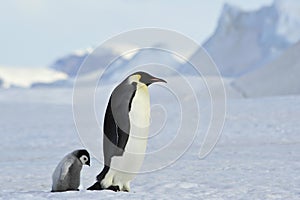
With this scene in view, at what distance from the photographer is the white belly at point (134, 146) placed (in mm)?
3396

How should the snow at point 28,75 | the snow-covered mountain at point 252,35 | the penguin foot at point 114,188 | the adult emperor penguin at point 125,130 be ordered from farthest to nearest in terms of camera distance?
1. the snow at point 28,75
2. the snow-covered mountain at point 252,35
3. the penguin foot at point 114,188
4. the adult emperor penguin at point 125,130

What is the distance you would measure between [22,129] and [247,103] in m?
4.74

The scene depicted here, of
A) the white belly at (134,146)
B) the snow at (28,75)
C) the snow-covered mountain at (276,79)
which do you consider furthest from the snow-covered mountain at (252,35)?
the snow at (28,75)

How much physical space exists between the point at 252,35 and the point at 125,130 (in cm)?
2567

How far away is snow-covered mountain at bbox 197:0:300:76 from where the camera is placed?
24.2 m

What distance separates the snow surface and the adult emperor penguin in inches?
7.4

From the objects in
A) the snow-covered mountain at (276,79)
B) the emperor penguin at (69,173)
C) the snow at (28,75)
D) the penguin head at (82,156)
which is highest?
the snow at (28,75)

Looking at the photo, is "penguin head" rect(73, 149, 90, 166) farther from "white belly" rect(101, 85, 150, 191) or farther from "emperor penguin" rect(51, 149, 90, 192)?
"white belly" rect(101, 85, 150, 191)

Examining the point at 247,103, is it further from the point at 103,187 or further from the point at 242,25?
the point at 242,25

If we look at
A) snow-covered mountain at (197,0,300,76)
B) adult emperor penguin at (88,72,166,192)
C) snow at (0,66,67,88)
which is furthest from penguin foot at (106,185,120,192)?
snow at (0,66,67,88)

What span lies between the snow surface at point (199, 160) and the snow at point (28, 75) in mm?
57796

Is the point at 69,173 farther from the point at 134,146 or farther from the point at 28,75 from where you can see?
the point at 28,75

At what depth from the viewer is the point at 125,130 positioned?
11.1ft

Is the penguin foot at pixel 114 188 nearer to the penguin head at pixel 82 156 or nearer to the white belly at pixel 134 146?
the white belly at pixel 134 146
